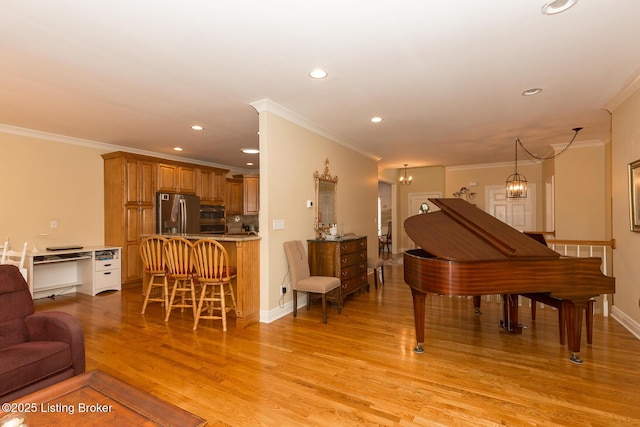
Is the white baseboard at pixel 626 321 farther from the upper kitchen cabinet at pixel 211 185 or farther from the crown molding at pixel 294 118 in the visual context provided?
the upper kitchen cabinet at pixel 211 185

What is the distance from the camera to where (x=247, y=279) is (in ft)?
12.1

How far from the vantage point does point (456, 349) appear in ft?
9.75

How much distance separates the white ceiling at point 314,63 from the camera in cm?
207

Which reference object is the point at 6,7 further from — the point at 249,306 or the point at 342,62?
the point at 249,306

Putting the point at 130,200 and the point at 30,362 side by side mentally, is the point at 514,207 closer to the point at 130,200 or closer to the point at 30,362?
the point at 130,200

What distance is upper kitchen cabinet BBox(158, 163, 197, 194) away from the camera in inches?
237

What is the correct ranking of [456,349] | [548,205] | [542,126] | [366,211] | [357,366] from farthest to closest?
[548,205]
[366,211]
[542,126]
[456,349]
[357,366]

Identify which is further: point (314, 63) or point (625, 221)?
point (625, 221)

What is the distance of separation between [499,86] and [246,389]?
365 cm

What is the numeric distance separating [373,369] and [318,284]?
4.45 feet

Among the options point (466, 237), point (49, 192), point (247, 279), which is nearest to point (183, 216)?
point (49, 192)

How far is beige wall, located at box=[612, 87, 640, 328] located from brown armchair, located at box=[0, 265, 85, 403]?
5.03 meters

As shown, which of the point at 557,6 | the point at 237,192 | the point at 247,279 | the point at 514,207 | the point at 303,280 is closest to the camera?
the point at 557,6

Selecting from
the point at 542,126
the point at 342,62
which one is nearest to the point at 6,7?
the point at 342,62
